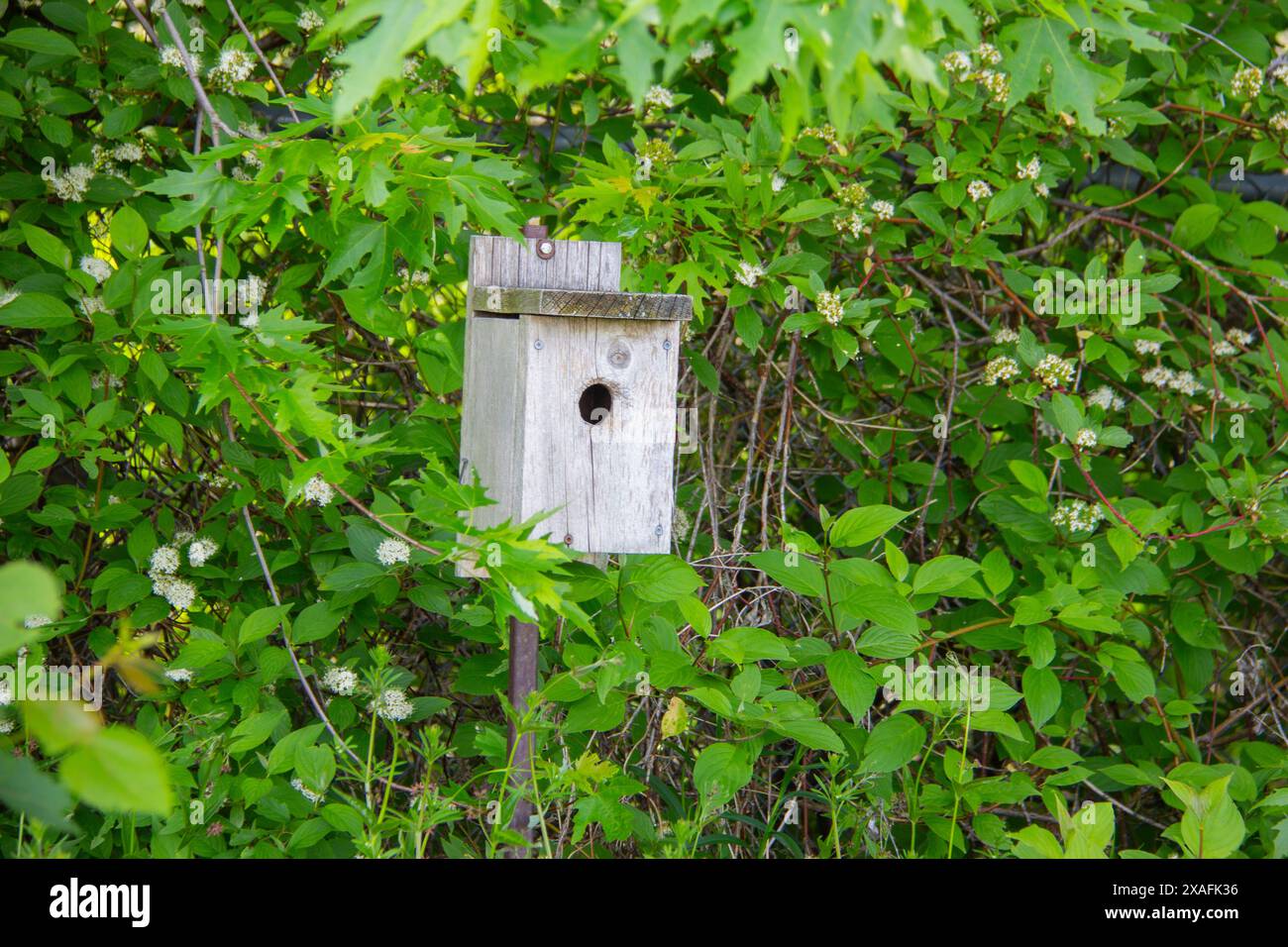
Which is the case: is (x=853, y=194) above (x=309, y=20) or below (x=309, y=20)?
below

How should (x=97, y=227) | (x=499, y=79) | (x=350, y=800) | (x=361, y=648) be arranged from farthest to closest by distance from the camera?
1. (x=499, y=79)
2. (x=97, y=227)
3. (x=361, y=648)
4. (x=350, y=800)

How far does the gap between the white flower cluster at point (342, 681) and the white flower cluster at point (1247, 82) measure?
2.70m

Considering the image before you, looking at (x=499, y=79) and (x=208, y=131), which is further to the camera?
(x=499, y=79)

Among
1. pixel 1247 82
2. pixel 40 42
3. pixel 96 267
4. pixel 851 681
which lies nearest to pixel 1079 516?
pixel 851 681

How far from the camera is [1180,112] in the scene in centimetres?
342

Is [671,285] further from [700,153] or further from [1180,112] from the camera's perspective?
[1180,112]

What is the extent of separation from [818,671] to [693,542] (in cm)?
49

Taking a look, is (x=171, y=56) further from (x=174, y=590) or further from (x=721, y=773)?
(x=721, y=773)

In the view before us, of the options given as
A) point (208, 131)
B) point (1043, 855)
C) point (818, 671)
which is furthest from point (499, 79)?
point (1043, 855)

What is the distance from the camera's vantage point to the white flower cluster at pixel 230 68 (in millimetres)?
2781

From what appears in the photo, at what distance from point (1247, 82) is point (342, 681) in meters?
2.74

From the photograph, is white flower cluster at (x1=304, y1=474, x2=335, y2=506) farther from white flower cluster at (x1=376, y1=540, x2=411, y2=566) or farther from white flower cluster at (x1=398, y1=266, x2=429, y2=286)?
white flower cluster at (x1=398, y1=266, x2=429, y2=286)

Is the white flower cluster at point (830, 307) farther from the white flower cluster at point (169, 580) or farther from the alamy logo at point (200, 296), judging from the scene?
the white flower cluster at point (169, 580)

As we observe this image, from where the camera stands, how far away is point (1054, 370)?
282cm
